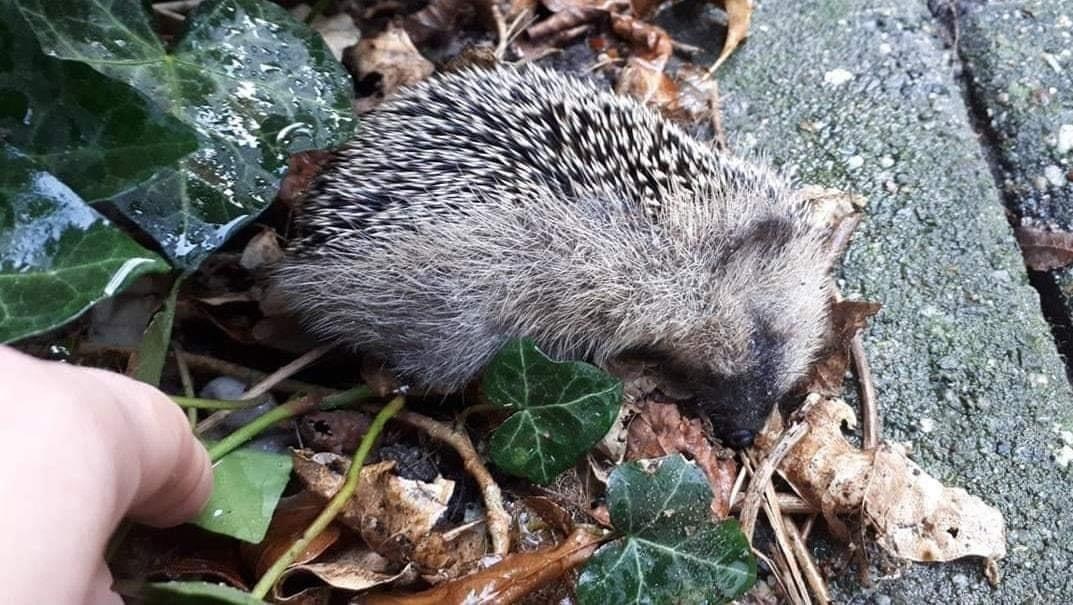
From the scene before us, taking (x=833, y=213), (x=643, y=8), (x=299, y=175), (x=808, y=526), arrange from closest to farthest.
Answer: (x=808, y=526), (x=299, y=175), (x=833, y=213), (x=643, y=8)

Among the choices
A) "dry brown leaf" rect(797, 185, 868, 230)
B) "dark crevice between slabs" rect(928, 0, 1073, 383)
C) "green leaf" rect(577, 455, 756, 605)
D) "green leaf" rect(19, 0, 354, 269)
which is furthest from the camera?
"dry brown leaf" rect(797, 185, 868, 230)

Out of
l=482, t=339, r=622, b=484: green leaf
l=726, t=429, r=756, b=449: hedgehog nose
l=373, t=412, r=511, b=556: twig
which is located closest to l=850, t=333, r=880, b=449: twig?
l=726, t=429, r=756, b=449: hedgehog nose

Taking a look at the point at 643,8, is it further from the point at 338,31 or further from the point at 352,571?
the point at 352,571

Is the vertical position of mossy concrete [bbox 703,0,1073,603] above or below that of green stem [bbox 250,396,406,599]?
above

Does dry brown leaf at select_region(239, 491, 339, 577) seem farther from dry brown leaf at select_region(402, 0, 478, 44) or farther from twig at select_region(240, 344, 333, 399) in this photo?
dry brown leaf at select_region(402, 0, 478, 44)

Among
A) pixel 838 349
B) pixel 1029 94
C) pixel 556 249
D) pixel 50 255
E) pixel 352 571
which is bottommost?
pixel 352 571

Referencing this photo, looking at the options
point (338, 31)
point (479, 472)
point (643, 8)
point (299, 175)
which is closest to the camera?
point (479, 472)

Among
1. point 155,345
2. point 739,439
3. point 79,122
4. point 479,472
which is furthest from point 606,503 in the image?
point 79,122

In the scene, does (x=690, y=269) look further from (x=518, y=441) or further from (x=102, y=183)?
(x=102, y=183)
